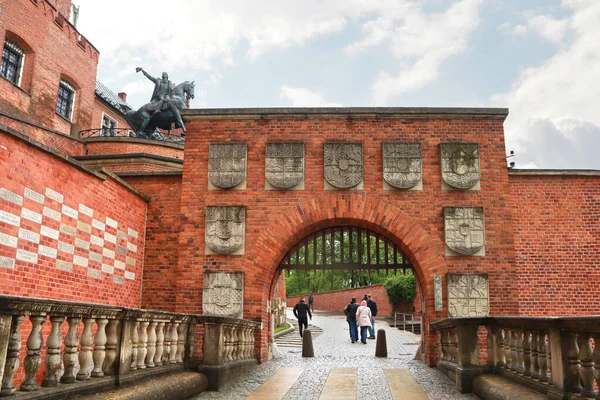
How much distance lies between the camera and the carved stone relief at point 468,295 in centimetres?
1041

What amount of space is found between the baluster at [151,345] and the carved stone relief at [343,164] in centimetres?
565

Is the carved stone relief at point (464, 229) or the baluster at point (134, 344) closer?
the baluster at point (134, 344)

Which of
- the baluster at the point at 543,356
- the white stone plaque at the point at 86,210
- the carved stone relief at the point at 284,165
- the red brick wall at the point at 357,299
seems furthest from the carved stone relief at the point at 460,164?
the red brick wall at the point at 357,299

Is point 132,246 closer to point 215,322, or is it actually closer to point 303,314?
point 215,322

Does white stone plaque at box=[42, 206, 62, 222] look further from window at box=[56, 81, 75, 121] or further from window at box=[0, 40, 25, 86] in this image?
window at box=[56, 81, 75, 121]

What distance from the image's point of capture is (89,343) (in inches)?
194

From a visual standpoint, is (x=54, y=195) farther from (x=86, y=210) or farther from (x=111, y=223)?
(x=111, y=223)

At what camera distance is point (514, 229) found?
36.7 feet

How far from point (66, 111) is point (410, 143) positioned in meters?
20.1

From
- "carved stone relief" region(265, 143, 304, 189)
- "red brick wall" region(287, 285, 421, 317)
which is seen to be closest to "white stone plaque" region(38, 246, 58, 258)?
"carved stone relief" region(265, 143, 304, 189)

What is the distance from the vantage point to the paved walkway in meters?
7.08

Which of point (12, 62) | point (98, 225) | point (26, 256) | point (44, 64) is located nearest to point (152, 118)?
point (44, 64)

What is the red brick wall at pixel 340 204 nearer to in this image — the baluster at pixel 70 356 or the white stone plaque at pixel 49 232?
the white stone plaque at pixel 49 232

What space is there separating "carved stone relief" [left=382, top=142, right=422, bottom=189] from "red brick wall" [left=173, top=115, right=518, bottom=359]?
0.51 ft
